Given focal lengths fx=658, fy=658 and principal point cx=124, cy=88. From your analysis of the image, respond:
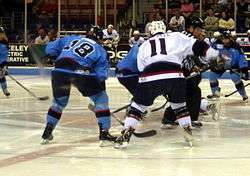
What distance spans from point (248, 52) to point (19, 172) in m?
12.0

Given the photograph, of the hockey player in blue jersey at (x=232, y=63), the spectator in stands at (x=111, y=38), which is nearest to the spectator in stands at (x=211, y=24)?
the spectator in stands at (x=111, y=38)

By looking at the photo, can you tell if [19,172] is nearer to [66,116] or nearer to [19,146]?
[19,146]

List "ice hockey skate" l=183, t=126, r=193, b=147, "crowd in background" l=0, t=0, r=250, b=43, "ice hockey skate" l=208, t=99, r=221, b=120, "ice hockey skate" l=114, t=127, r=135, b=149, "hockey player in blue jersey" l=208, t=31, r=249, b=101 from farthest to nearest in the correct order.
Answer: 1. "crowd in background" l=0, t=0, r=250, b=43
2. "hockey player in blue jersey" l=208, t=31, r=249, b=101
3. "ice hockey skate" l=208, t=99, r=221, b=120
4. "ice hockey skate" l=183, t=126, r=193, b=147
5. "ice hockey skate" l=114, t=127, r=135, b=149

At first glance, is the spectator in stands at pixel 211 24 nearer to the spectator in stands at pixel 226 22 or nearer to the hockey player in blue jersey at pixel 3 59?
the spectator in stands at pixel 226 22

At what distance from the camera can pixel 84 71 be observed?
20.4 feet

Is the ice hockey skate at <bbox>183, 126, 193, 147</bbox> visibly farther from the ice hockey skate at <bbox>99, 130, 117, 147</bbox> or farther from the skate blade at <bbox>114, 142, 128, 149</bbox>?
the ice hockey skate at <bbox>99, 130, 117, 147</bbox>

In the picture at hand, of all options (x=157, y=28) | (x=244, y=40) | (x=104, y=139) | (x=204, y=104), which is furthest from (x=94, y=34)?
(x=244, y=40)

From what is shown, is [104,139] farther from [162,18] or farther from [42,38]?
[42,38]

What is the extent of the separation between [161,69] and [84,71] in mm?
745

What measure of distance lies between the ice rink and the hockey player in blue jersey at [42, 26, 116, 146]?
1.11ft

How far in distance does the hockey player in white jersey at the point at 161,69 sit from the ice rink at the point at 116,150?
39 centimetres

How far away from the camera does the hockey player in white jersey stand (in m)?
6.02

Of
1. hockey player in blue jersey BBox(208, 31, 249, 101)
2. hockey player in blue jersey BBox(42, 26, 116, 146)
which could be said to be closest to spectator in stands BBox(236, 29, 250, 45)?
hockey player in blue jersey BBox(208, 31, 249, 101)

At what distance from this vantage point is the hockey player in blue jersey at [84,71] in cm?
621
